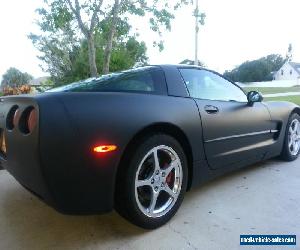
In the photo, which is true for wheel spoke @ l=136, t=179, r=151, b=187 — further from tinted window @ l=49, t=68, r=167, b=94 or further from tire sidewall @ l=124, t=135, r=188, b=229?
tinted window @ l=49, t=68, r=167, b=94

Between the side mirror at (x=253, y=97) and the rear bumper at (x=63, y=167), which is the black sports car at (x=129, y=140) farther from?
the side mirror at (x=253, y=97)

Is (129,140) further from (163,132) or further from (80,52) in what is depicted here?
(80,52)

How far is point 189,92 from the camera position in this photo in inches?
116

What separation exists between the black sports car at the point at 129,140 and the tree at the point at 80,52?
7.52m

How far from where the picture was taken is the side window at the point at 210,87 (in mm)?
3072

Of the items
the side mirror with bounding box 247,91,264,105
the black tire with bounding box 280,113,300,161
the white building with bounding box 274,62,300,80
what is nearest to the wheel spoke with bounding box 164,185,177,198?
the side mirror with bounding box 247,91,264,105

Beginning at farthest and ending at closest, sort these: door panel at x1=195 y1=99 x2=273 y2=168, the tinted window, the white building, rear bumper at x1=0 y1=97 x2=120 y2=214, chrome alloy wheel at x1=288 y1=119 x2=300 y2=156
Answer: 1. the white building
2. chrome alloy wheel at x1=288 y1=119 x2=300 y2=156
3. door panel at x1=195 y1=99 x2=273 y2=168
4. the tinted window
5. rear bumper at x1=0 y1=97 x2=120 y2=214

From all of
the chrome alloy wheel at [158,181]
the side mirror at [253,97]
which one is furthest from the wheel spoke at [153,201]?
the side mirror at [253,97]

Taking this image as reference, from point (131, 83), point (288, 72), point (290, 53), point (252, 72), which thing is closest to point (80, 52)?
point (131, 83)

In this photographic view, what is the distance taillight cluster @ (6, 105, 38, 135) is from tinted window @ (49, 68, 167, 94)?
0.47 metres

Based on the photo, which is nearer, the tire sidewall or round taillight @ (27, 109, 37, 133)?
round taillight @ (27, 109, 37, 133)

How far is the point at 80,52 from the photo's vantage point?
55.9 feet

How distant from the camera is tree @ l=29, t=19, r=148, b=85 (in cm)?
1279

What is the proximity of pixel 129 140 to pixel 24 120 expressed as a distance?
0.73 m
